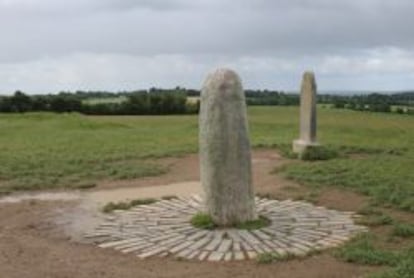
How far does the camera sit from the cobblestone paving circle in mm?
9141

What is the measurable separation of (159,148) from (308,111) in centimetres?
453

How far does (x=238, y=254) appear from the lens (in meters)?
8.95

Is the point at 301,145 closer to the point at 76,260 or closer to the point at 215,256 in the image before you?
the point at 215,256

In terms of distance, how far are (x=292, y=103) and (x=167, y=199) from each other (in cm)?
3608

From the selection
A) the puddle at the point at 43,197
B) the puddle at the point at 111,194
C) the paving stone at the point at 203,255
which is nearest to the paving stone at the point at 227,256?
the paving stone at the point at 203,255

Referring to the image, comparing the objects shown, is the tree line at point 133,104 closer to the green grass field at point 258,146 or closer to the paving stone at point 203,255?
the green grass field at point 258,146

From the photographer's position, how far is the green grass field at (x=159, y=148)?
14.7 metres

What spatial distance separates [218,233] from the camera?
9945 mm

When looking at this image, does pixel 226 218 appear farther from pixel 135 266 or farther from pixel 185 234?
pixel 135 266

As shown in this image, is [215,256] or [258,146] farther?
[258,146]

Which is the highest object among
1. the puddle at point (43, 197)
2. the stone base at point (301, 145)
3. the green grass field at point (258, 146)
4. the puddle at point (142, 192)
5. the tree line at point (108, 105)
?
the tree line at point (108, 105)

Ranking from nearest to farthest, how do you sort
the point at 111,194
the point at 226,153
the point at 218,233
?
the point at 218,233, the point at 226,153, the point at 111,194

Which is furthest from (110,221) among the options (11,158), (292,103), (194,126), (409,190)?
(292,103)

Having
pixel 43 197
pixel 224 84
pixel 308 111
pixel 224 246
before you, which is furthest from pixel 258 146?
pixel 224 246
